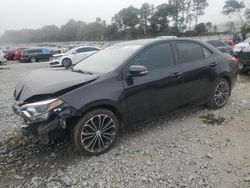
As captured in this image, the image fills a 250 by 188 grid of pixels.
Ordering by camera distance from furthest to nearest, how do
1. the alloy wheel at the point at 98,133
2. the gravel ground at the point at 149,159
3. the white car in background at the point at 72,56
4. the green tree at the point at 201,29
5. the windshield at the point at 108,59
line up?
the green tree at the point at 201,29, the white car in background at the point at 72,56, the windshield at the point at 108,59, the alloy wheel at the point at 98,133, the gravel ground at the point at 149,159

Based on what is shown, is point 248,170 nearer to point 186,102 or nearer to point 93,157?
point 186,102

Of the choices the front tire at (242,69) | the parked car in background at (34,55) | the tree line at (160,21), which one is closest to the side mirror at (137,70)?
the front tire at (242,69)

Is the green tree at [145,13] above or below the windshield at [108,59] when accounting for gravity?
above

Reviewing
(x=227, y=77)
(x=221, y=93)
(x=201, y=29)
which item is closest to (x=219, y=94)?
(x=221, y=93)

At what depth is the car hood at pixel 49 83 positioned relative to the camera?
352 centimetres

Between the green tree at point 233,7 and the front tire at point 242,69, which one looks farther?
the green tree at point 233,7

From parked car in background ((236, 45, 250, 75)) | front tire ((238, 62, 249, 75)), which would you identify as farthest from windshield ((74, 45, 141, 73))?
front tire ((238, 62, 249, 75))

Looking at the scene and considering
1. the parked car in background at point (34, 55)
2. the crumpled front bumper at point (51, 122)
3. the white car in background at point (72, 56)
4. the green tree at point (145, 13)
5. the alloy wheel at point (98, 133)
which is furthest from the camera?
the green tree at point (145, 13)

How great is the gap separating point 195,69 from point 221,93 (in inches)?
43.7

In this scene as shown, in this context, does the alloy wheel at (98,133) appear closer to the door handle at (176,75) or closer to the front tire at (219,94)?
the door handle at (176,75)

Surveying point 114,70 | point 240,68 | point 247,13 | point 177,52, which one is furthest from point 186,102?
point 247,13

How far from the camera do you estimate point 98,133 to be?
3.76 meters

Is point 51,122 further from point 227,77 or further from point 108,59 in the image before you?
point 227,77

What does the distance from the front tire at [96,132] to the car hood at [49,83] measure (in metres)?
0.49
